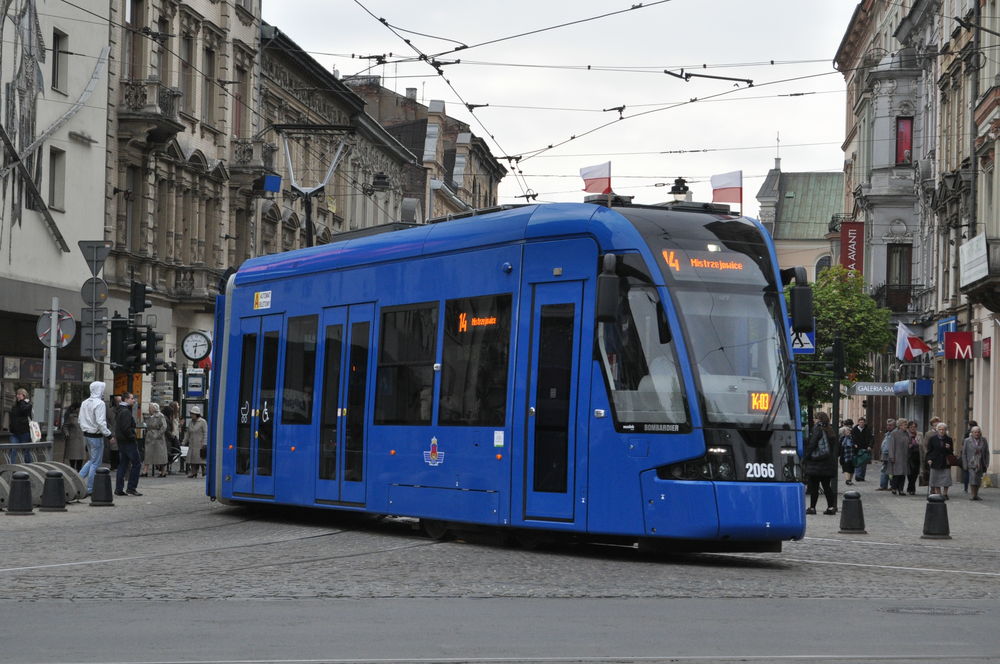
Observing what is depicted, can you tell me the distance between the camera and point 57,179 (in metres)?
36.3

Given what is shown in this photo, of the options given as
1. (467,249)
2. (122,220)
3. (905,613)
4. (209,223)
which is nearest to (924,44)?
(209,223)

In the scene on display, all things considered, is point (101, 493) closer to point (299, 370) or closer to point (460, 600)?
point (299, 370)

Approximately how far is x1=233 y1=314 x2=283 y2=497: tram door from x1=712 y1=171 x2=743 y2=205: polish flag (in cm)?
551

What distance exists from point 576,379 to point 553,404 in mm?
371

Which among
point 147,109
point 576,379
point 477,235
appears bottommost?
point 576,379

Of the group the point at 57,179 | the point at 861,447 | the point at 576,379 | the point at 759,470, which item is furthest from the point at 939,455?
the point at 57,179

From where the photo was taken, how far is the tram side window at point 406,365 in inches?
683

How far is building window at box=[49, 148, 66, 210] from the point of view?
3606 centimetres

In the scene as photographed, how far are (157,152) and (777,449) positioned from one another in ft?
94.6

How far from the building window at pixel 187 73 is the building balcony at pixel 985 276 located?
19694mm

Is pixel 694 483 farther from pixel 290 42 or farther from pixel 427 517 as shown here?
pixel 290 42

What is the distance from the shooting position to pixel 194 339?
36.4 meters

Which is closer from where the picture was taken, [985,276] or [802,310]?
[802,310]

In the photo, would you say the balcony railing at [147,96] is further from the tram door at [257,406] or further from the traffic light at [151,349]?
the tram door at [257,406]
